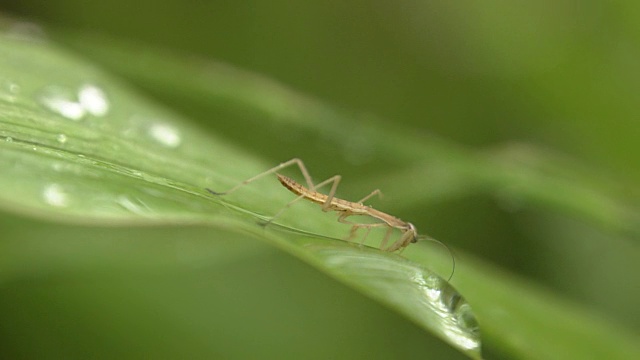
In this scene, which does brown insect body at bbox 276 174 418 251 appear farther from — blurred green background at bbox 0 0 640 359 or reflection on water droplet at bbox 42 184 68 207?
reflection on water droplet at bbox 42 184 68 207

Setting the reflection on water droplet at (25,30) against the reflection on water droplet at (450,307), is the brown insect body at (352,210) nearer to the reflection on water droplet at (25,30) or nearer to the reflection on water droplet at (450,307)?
the reflection on water droplet at (450,307)

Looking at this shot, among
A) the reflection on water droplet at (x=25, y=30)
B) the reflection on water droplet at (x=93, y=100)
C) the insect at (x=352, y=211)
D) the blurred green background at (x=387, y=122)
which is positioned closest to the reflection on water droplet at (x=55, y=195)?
the reflection on water droplet at (x=93, y=100)

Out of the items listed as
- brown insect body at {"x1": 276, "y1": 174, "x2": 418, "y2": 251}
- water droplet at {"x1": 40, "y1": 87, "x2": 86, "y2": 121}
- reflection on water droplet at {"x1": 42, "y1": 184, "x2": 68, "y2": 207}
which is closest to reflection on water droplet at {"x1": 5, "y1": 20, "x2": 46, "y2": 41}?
water droplet at {"x1": 40, "y1": 87, "x2": 86, "y2": 121}

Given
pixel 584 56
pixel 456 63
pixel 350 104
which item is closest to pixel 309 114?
pixel 584 56

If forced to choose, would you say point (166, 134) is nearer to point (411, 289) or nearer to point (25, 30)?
point (411, 289)

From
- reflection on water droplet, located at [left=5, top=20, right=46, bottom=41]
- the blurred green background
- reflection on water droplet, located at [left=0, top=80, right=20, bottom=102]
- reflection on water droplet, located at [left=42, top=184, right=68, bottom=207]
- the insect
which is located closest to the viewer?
reflection on water droplet, located at [left=42, top=184, right=68, bottom=207]

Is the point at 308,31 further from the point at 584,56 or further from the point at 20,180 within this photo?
the point at 20,180

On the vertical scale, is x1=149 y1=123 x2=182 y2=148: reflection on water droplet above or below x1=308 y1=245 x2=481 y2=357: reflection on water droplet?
above
